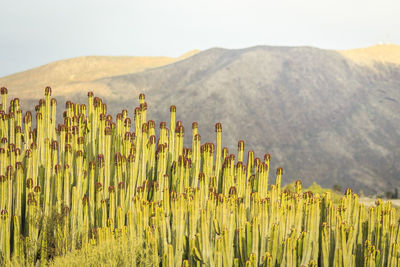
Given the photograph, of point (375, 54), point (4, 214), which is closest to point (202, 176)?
point (4, 214)

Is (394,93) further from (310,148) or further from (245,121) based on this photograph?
(245,121)

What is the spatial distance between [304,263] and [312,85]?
27010mm

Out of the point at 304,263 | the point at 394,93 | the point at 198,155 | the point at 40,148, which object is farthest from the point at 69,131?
the point at 394,93

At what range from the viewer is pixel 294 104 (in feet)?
92.8

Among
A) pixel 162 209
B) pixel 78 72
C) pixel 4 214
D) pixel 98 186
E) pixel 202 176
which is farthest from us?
pixel 78 72

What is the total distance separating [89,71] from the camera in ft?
119

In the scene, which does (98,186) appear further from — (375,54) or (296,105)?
(375,54)

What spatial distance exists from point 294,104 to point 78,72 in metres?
18.2

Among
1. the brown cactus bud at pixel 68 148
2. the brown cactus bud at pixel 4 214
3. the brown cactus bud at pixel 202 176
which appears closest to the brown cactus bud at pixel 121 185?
the brown cactus bud at pixel 68 148

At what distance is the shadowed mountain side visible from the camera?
23625 mm

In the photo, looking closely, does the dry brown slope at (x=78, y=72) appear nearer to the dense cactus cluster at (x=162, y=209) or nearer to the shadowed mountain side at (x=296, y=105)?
the shadowed mountain side at (x=296, y=105)

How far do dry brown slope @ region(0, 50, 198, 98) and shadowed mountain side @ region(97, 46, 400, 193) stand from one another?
15.5ft

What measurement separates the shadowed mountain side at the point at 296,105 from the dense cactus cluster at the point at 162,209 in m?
16.7

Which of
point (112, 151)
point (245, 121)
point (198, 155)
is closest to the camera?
point (198, 155)
